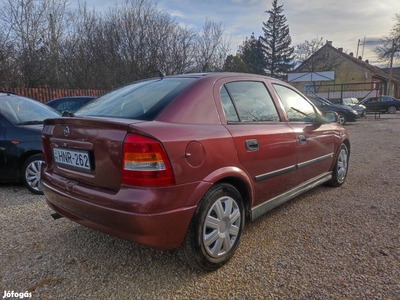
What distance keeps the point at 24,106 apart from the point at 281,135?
409cm

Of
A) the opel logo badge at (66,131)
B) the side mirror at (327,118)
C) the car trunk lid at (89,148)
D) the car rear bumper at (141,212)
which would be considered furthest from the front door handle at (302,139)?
the opel logo badge at (66,131)

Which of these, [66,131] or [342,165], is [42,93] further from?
[342,165]

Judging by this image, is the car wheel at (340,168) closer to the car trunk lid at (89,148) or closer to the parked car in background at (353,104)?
the car trunk lid at (89,148)

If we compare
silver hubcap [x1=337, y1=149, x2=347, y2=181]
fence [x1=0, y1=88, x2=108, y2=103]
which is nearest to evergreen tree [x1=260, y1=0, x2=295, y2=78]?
fence [x1=0, y1=88, x2=108, y2=103]

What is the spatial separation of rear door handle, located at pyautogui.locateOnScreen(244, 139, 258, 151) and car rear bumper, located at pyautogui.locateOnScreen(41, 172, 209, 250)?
2.10ft

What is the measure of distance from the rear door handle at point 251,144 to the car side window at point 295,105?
2.84ft

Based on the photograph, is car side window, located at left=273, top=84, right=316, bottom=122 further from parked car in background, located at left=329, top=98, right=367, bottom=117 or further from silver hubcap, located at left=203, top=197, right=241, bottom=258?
parked car in background, located at left=329, top=98, right=367, bottom=117

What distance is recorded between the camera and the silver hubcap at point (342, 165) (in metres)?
4.48

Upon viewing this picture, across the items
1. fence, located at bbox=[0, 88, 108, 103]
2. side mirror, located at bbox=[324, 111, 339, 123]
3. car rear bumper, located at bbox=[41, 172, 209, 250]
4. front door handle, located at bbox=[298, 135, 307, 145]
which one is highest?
fence, located at bbox=[0, 88, 108, 103]

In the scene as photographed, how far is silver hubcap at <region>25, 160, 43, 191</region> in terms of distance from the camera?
4207 millimetres

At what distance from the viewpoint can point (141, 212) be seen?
191 centimetres

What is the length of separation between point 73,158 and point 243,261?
5.45ft

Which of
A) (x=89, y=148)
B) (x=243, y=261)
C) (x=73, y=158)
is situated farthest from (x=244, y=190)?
(x=73, y=158)

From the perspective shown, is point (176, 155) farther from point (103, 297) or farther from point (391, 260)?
point (391, 260)
